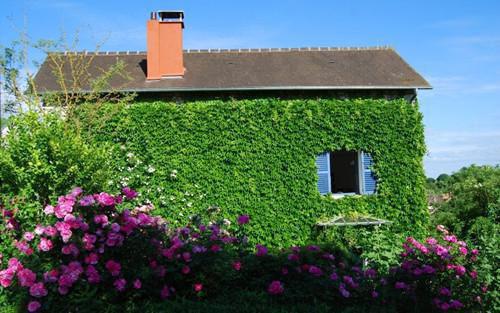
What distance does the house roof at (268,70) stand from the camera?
36.0 feet

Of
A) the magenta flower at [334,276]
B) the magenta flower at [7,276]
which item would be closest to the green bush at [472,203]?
the magenta flower at [334,276]

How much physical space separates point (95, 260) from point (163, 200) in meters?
5.77

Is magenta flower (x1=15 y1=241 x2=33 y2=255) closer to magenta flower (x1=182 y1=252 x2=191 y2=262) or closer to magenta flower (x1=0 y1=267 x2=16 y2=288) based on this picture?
magenta flower (x1=0 y1=267 x2=16 y2=288)

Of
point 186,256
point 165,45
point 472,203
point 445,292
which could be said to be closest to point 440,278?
point 445,292

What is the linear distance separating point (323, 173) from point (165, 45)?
5.35 meters

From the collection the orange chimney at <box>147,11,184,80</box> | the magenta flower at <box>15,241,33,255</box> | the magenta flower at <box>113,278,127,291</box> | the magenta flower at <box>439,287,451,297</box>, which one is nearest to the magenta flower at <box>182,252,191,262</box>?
the magenta flower at <box>113,278,127,291</box>

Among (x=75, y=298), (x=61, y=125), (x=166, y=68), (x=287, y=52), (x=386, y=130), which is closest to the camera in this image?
(x=75, y=298)

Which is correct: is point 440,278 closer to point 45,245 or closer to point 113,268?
point 113,268

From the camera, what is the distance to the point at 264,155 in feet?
33.7

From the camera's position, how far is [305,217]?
33.8ft

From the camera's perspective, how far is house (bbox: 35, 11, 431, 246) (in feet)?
33.5

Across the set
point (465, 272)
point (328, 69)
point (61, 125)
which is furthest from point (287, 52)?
point (465, 272)

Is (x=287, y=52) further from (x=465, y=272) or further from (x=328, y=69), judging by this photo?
(x=465, y=272)

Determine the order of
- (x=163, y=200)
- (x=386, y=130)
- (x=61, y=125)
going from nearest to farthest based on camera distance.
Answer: (x=61, y=125) < (x=163, y=200) < (x=386, y=130)
